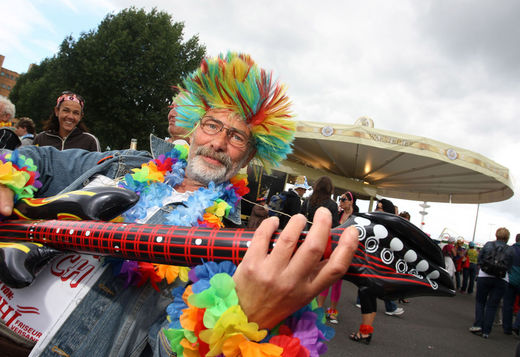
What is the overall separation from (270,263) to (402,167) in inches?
514

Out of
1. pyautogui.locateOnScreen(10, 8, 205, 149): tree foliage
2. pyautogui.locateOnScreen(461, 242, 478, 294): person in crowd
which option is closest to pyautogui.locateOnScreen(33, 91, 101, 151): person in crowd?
pyautogui.locateOnScreen(461, 242, 478, 294): person in crowd

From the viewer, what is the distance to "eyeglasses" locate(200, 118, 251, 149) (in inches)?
65.6

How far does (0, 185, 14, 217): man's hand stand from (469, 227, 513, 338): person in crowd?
6.24 metres

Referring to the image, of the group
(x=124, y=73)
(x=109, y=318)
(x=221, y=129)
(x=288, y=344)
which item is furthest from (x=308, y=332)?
(x=124, y=73)

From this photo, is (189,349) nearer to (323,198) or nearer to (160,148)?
(160,148)

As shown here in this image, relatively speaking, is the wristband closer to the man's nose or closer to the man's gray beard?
the man's gray beard

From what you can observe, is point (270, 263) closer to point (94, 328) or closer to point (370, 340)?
point (94, 328)

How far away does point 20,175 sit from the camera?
47.3 inches

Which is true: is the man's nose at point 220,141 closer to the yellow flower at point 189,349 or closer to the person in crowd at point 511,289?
the yellow flower at point 189,349

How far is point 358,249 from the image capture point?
70cm

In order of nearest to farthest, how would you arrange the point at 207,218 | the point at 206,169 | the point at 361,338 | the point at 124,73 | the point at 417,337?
1. the point at 207,218
2. the point at 206,169
3. the point at 361,338
4. the point at 417,337
5. the point at 124,73

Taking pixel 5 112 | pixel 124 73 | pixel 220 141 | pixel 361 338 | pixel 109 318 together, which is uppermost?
pixel 124 73

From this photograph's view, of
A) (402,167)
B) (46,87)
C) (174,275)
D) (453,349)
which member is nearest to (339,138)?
(402,167)

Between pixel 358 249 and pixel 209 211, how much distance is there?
0.96m
